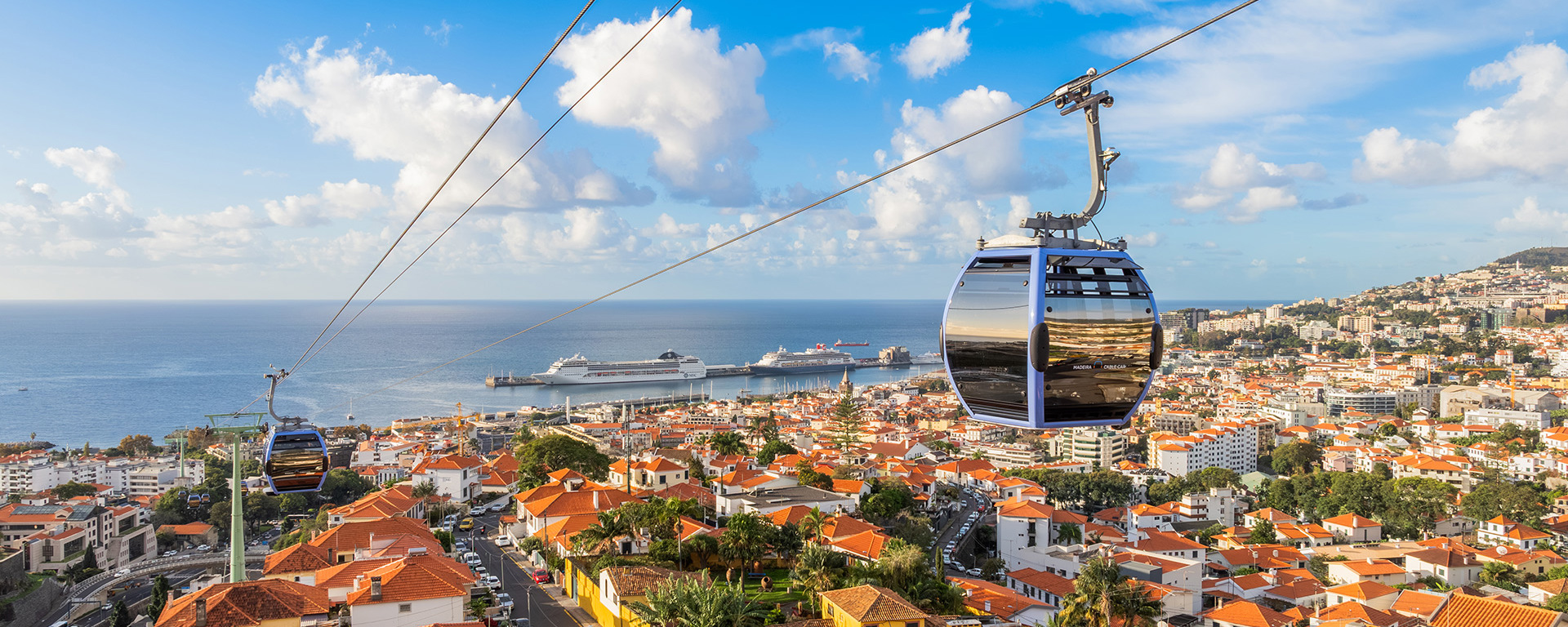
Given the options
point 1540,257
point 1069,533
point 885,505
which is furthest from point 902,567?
point 1540,257

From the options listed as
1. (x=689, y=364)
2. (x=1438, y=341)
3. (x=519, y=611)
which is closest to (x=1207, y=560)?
(x=519, y=611)

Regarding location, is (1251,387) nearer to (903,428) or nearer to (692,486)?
(903,428)

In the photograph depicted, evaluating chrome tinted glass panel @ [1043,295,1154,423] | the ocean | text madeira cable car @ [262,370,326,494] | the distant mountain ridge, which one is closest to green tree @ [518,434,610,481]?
the ocean

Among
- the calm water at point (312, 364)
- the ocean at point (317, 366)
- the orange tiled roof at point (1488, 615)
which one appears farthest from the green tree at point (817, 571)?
the calm water at point (312, 364)

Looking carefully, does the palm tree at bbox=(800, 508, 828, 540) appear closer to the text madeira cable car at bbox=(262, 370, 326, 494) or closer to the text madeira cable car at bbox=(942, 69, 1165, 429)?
the text madeira cable car at bbox=(262, 370, 326, 494)

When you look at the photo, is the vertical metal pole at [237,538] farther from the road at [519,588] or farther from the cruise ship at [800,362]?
the cruise ship at [800,362]

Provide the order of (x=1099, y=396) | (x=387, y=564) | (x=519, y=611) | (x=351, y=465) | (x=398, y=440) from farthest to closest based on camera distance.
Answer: (x=398, y=440), (x=351, y=465), (x=519, y=611), (x=387, y=564), (x=1099, y=396)
